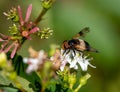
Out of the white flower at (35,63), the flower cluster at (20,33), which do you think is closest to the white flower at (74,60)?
the flower cluster at (20,33)

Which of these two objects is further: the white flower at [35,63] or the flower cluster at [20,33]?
the flower cluster at [20,33]

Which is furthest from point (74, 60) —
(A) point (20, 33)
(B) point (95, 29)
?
(B) point (95, 29)

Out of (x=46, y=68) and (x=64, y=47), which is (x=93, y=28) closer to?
(x=64, y=47)

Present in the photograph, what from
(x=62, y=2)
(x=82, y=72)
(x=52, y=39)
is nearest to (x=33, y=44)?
(x=52, y=39)

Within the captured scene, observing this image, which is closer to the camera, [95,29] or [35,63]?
[35,63]

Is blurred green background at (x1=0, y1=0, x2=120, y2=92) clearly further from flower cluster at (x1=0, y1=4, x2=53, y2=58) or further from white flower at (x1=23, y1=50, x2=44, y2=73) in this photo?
white flower at (x1=23, y1=50, x2=44, y2=73)

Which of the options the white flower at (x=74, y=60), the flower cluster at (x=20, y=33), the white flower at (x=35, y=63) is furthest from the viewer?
the white flower at (x=74, y=60)

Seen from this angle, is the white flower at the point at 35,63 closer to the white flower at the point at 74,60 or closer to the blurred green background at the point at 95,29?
the white flower at the point at 74,60

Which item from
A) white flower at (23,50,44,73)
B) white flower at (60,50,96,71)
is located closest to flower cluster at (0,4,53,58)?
white flower at (60,50,96,71)

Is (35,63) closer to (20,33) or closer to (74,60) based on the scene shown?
(20,33)

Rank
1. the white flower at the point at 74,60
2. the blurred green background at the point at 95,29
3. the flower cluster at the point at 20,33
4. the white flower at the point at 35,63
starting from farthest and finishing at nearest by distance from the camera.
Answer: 1. the blurred green background at the point at 95,29
2. the white flower at the point at 74,60
3. the flower cluster at the point at 20,33
4. the white flower at the point at 35,63
